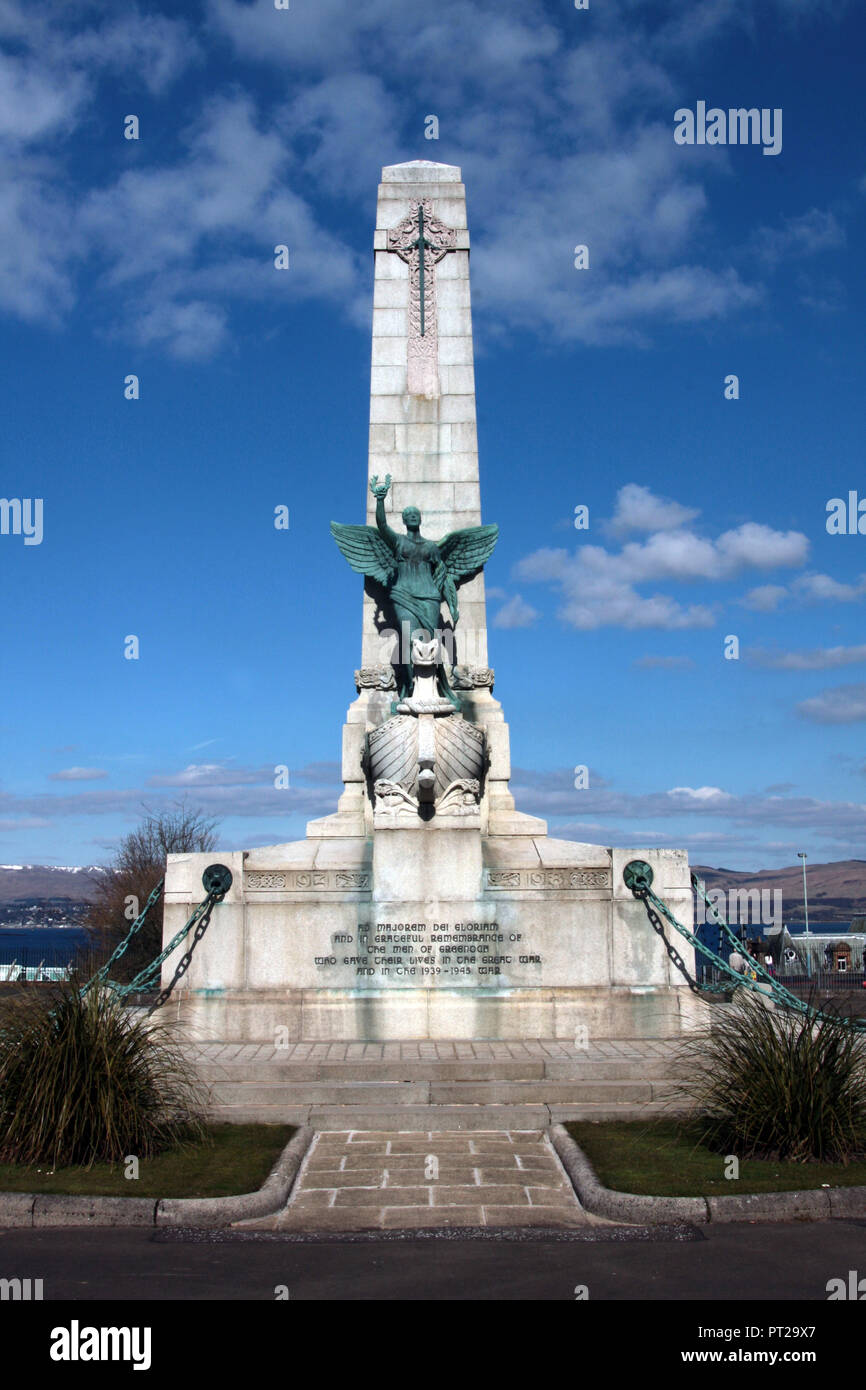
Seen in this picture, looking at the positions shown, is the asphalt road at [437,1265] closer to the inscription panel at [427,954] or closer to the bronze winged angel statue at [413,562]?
the inscription panel at [427,954]

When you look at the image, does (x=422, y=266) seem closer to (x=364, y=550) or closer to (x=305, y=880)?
(x=364, y=550)

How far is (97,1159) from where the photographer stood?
8.52 m

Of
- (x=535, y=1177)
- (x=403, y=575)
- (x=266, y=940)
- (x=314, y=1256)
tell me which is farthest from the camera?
(x=403, y=575)

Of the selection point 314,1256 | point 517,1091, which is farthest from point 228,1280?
point 517,1091

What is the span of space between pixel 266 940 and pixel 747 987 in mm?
5549

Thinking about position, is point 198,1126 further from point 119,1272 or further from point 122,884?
point 122,884

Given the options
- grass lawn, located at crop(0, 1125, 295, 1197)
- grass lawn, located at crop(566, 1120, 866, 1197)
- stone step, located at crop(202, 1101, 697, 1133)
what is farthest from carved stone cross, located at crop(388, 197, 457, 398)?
grass lawn, located at crop(0, 1125, 295, 1197)

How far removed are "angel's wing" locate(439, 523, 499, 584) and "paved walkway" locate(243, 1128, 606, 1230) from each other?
31.4ft

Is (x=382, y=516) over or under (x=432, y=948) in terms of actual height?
over

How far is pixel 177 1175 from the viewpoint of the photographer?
8148 millimetres

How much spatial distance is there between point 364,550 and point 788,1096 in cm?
1088

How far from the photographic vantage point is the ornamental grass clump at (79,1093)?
8.49 m

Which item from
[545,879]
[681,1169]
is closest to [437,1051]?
[545,879]
